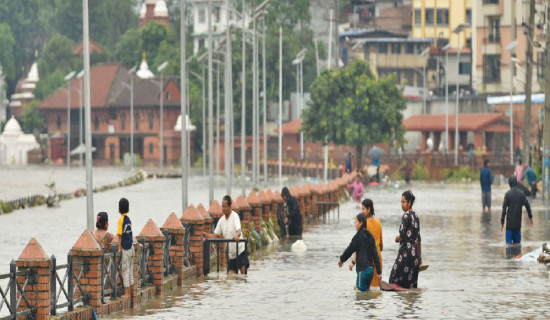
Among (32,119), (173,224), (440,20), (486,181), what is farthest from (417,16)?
(173,224)

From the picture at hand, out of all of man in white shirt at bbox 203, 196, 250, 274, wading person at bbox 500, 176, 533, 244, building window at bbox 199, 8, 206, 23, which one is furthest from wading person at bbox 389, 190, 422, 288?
building window at bbox 199, 8, 206, 23

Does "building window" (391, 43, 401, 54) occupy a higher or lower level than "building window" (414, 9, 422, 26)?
lower

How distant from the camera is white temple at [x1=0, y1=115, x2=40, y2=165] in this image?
137250 millimetres

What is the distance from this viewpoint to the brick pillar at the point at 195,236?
904 inches

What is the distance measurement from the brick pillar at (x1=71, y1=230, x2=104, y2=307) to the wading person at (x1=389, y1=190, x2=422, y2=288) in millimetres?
5182

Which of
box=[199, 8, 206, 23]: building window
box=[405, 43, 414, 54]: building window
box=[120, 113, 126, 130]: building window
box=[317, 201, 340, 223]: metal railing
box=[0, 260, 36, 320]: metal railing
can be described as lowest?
box=[317, 201, 340, 223]: metal railing

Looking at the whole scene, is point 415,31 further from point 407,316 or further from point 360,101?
point 407,316

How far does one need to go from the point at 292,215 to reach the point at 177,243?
11.8 m

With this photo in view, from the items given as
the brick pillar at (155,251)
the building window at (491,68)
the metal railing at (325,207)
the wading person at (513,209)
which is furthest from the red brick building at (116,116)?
the brick pillar at (155,251)

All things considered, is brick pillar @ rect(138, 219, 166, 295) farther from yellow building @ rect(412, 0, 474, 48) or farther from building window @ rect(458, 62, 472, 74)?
yellow building @ rect(412, 0, 474, 48)

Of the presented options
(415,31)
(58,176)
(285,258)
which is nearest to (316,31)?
(415,31)

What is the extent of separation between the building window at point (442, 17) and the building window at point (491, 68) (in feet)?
46.0

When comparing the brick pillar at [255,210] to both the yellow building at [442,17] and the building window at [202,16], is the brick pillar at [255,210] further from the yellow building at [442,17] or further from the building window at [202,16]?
the building window at [202,16]

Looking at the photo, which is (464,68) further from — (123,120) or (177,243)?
(177,243)
